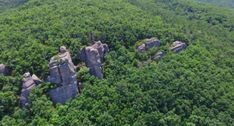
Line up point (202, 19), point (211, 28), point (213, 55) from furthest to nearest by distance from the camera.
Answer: point (202, 19) → point (211, 28) → point (213, 55)

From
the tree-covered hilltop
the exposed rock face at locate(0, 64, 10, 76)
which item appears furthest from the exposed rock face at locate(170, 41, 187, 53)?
the exposed rock face at locate(0, 64, 10, 76)

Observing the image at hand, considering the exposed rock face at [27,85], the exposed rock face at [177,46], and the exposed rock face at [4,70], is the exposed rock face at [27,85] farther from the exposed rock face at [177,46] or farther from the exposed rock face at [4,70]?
the exposed rock face at [177,46]

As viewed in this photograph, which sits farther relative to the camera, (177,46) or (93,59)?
(177,46)

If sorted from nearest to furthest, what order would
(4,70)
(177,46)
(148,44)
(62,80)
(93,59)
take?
(62,80) < (4,70) < (93,59) < (148,44) < (177,46)

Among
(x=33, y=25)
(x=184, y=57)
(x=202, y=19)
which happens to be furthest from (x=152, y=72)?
(x=202, y=19)

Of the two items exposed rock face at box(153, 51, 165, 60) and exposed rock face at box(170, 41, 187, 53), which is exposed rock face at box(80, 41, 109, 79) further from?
exposed rock face at box(170, 41, 187, 53)

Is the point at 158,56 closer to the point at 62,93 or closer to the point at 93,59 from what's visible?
the point at 93,59

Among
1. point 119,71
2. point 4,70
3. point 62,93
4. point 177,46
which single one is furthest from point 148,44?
point 4,70

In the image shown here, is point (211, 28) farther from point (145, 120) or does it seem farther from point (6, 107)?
point (6, 107)
